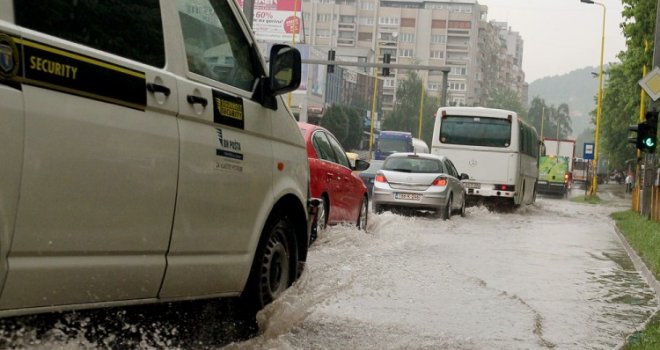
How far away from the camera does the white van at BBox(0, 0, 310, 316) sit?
3703mm

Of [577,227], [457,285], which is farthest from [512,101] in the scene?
[457,285]

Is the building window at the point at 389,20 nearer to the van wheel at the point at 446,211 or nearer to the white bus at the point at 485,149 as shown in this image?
the white bus at the point at 485,149

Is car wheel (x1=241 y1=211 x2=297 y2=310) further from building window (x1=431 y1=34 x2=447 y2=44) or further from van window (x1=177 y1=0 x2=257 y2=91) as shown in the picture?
building window (x1=431 y1=34 x2=447 y2=44)

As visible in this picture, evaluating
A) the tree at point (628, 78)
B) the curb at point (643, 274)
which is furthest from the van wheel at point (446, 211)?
the tree at point (628, 78)

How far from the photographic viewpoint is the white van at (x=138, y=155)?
3.70m

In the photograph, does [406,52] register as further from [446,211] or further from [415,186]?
[415,186]

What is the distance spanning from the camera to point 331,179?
13445mm

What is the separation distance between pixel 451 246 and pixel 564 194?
45628 millimetres

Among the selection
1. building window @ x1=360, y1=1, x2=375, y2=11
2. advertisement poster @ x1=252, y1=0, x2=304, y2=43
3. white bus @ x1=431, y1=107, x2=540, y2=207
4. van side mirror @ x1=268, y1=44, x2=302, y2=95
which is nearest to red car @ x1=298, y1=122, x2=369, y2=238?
van side mirror @ x1=268, y1=44, x2=302, y2=95

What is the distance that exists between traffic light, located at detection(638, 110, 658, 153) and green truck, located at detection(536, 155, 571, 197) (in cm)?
3620

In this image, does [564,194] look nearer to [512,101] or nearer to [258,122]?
[258,122]

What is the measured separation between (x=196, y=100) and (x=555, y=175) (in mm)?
55677

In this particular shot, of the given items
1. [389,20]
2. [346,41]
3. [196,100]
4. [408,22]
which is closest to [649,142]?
[196,100]

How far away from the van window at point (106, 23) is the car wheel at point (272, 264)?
1.53 m
